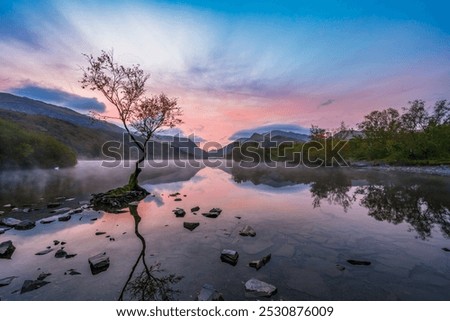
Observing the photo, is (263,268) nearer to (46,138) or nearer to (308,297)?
(308,297)

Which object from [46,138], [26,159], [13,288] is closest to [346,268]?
[13,288]

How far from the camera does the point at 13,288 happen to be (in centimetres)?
645

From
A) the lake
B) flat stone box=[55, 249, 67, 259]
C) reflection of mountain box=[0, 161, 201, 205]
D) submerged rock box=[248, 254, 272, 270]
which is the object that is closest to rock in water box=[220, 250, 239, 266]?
the lake

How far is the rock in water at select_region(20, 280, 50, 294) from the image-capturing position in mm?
6363

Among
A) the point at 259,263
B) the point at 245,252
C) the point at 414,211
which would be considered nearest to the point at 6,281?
the point at 245,252

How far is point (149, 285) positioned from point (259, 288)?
358 cm

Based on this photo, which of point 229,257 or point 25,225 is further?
point 25,225

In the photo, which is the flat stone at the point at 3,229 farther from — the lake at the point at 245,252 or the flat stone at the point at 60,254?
the flat stone at the point at 60,254

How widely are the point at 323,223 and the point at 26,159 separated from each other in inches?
3296

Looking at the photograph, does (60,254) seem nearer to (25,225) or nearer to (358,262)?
(25,225)

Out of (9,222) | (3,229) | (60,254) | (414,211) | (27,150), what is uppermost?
(27,150)

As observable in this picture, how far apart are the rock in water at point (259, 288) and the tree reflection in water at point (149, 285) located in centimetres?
230

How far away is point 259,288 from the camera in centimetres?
626

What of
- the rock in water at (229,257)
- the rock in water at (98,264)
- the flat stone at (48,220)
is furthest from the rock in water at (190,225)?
the flat stone at (48,220)
